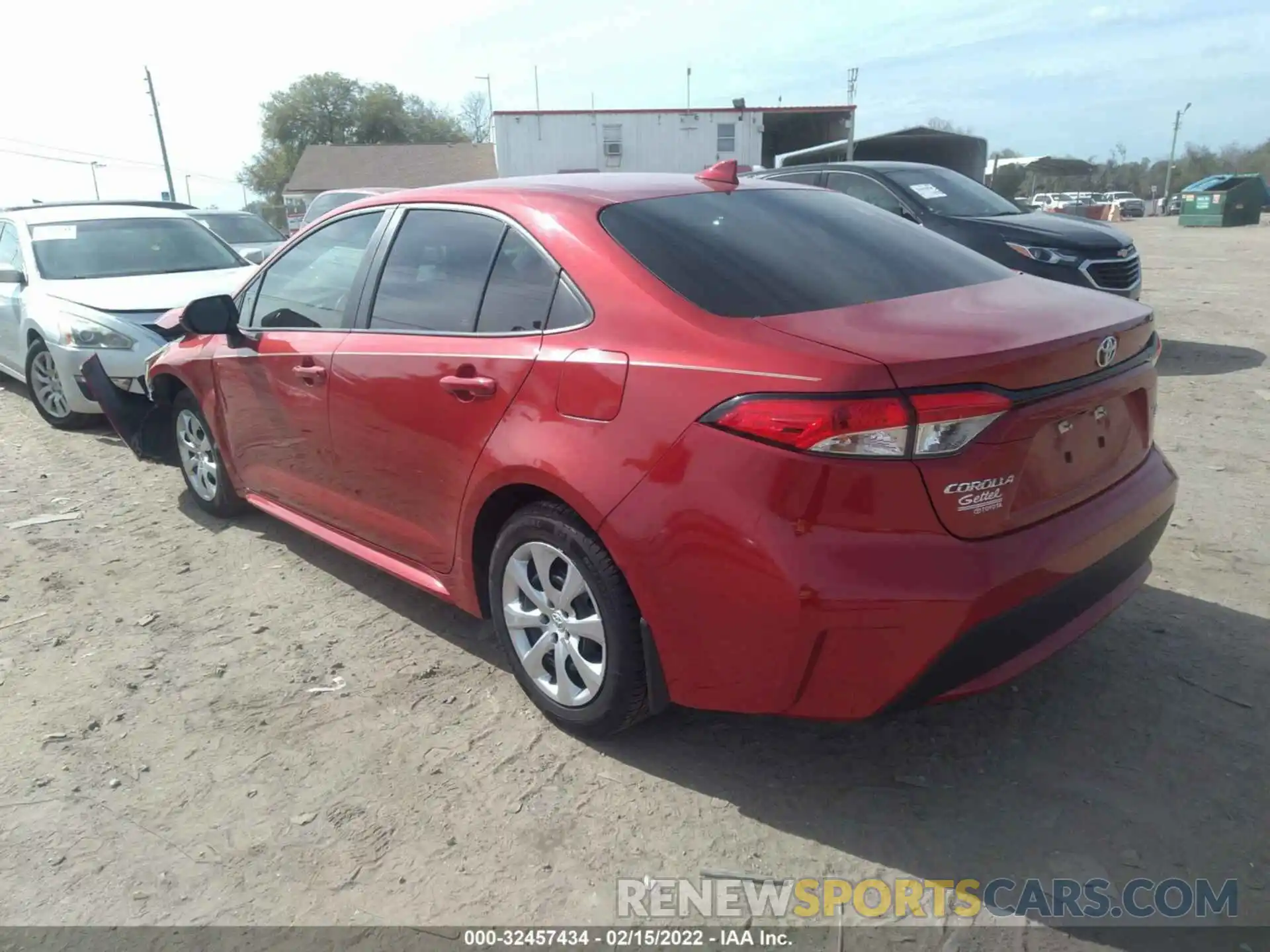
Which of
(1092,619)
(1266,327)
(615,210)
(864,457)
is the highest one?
(615,210)

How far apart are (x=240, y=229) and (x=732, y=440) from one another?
43.6ft

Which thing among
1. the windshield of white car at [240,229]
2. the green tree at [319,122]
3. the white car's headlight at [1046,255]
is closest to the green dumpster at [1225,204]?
the white car's headlight at [1046,255]

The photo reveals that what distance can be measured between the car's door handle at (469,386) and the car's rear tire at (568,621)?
384 millimetres

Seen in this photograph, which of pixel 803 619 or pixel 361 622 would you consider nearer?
pixel 803 619

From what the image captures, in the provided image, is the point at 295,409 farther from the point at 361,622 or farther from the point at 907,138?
the point at 907,138

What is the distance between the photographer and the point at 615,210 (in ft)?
9.73

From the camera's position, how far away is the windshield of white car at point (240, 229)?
13289 millimetres

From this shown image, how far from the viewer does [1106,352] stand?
102 inches

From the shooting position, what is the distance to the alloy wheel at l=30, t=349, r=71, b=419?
23.3 ft

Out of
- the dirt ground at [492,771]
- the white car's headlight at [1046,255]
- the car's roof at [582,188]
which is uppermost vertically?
the car's roof at [582,188]

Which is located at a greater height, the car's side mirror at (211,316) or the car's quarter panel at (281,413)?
the car's side mirror at (211,316)

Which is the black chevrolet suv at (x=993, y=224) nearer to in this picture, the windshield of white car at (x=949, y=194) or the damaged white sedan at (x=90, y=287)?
the windshield of white car at (x=949, y=194)

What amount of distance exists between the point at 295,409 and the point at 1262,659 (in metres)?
3.74

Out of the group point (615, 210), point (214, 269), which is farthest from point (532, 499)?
point (214, 269)
